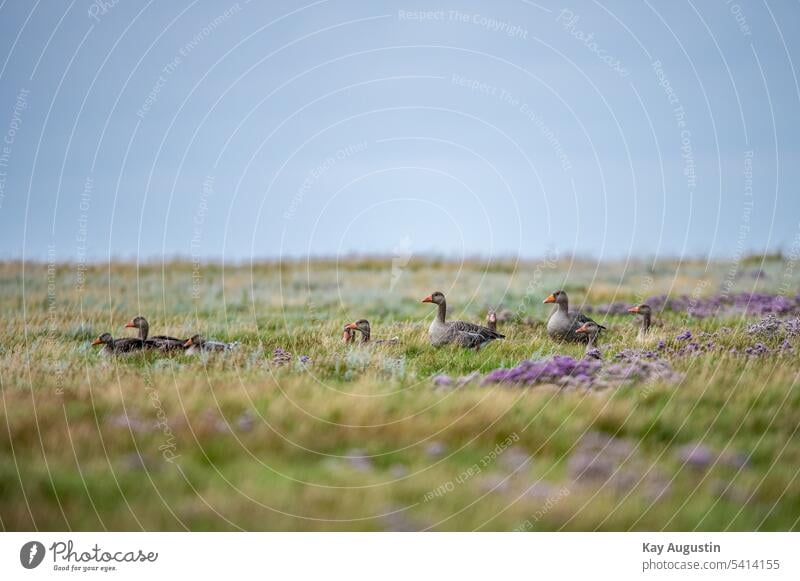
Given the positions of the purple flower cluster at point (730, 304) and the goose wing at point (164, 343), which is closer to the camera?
the goose wing at point (164, 343)

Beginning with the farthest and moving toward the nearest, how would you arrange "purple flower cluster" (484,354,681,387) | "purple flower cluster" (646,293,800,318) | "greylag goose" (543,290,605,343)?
1. "purple flower cluster" (646,293,800,318)
2. "greylag goose" (543,290,605,343)
3. "purple flower cluster" (484,354,681,387)

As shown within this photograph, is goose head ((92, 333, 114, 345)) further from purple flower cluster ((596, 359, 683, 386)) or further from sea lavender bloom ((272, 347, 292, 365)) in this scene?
purple flower cluster ((596, 359, 683, 386))

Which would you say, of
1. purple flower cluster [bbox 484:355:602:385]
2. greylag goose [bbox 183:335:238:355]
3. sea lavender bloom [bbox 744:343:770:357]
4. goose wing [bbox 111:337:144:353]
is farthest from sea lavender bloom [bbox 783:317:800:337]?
goose wing [bbox 111:337:144:353]

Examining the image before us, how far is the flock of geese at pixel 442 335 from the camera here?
1263 centimetres

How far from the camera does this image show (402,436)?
30.3 feet

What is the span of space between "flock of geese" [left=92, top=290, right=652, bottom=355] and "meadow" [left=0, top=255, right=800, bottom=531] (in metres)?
0.29

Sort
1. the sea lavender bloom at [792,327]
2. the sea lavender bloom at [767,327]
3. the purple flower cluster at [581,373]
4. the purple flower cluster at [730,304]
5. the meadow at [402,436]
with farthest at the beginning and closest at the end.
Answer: the purple flower cluster at [730,304] < the sea lavender bloom at [767,327] < the sea lavender bloom at [792,327] < the purple flower cluster at [581,373] < the meadow at [402,436]

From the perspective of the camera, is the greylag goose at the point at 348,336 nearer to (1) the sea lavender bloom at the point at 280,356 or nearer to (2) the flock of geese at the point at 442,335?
(2) the flock of geese at the point at 442,335

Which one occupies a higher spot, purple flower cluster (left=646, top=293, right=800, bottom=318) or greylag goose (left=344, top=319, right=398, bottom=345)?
purple flower cluster (left=646, top=293, right=800, bottom=318)

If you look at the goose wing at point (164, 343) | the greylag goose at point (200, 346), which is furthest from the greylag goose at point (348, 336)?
the goose wing at point (164, 343)

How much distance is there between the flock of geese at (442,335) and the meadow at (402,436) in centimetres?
29

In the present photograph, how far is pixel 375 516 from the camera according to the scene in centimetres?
816

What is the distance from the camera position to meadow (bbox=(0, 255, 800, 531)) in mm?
8172
